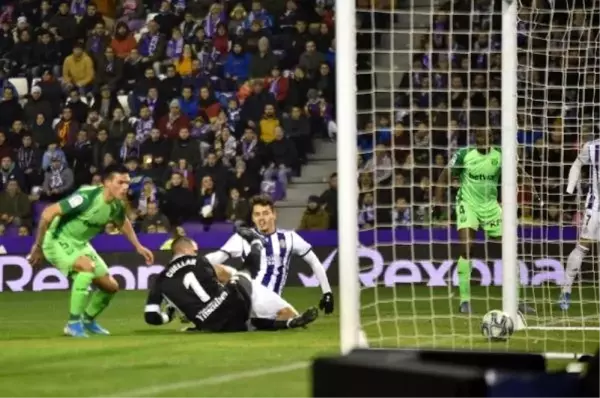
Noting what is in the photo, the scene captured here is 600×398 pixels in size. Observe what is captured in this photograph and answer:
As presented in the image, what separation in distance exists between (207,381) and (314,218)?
1053 centimetres

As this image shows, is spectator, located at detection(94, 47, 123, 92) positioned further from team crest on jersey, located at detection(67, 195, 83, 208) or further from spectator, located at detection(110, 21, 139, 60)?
team crest on jersey, located at detection(67, 195, 83, 208)

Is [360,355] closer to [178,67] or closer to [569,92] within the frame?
[569,92]

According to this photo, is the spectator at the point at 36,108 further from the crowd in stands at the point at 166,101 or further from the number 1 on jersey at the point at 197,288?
the number 1 on jersey at the point at 197,288

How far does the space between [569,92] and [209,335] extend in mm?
4943

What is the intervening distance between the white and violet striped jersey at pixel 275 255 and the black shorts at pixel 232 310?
0.36 m

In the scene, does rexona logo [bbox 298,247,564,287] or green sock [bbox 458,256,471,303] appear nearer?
green sock [bbox 458,256,471,303]

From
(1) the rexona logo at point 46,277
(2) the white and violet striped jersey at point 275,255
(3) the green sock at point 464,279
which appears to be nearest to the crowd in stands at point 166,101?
(1) the rexona logo at point 46,277

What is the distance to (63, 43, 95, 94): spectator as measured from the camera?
21.6 meters

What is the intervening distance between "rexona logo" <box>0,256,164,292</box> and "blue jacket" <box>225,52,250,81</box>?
15.3ft

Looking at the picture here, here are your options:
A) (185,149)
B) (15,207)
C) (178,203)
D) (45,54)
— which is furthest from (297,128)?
(45,54)

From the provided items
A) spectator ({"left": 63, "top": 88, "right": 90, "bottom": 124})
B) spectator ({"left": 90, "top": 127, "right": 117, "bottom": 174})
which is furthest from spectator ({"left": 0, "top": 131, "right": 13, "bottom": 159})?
spectator ({"left": 90, "top": 127, "right": 117, "bottom": 174})

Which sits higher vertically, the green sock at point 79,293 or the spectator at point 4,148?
the spectator at point 4,148

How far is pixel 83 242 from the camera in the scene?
39.2ft

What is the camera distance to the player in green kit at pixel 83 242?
38.2ft
